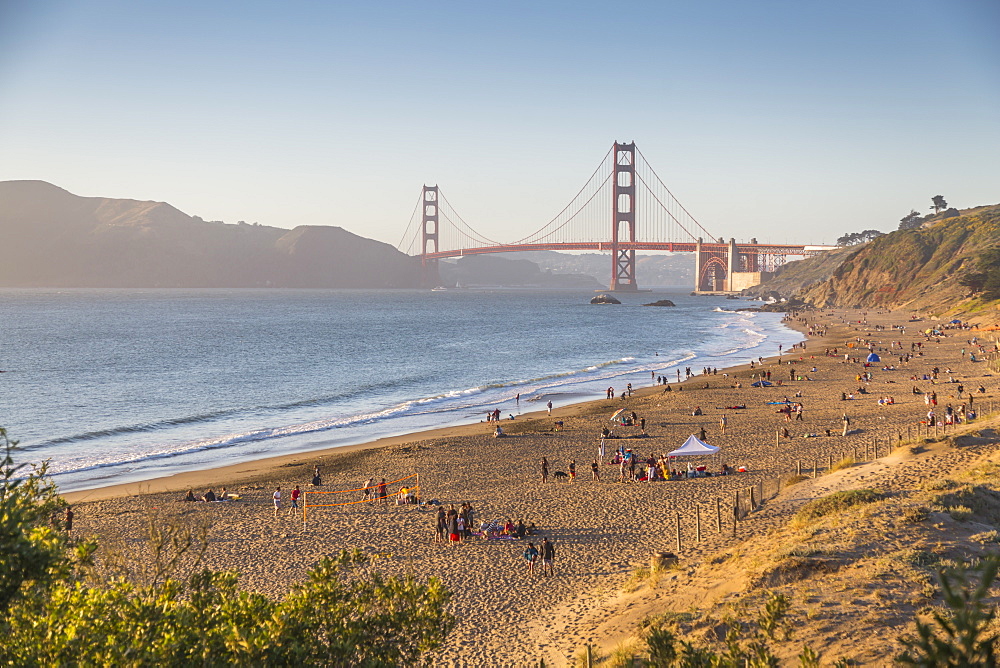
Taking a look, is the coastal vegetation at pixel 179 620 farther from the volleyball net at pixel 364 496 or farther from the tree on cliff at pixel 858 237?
the tree on cliff at pixel 858 237

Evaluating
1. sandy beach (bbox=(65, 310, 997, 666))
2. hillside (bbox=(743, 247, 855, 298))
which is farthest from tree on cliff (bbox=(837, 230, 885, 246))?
sandy beach (bbox=(65, 310, 997, 666))

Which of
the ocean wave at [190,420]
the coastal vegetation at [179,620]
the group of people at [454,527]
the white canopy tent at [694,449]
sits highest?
the coastal vegetation at [179,620]

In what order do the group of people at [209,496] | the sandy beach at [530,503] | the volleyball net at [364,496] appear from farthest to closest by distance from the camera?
the group of people at [209,496] → the volleyball net at [364,496] → the sandy beach at [530,503]

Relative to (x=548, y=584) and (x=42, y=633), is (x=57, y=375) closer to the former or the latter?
(x=548, y=584)

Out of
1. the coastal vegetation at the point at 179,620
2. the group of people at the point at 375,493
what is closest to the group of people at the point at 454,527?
the group of people at the point at 375,493

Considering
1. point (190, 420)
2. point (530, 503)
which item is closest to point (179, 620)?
point (530, 503)

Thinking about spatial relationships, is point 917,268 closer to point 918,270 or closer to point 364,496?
point 918,270

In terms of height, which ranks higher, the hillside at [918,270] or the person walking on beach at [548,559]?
the hillside at [918,270]
